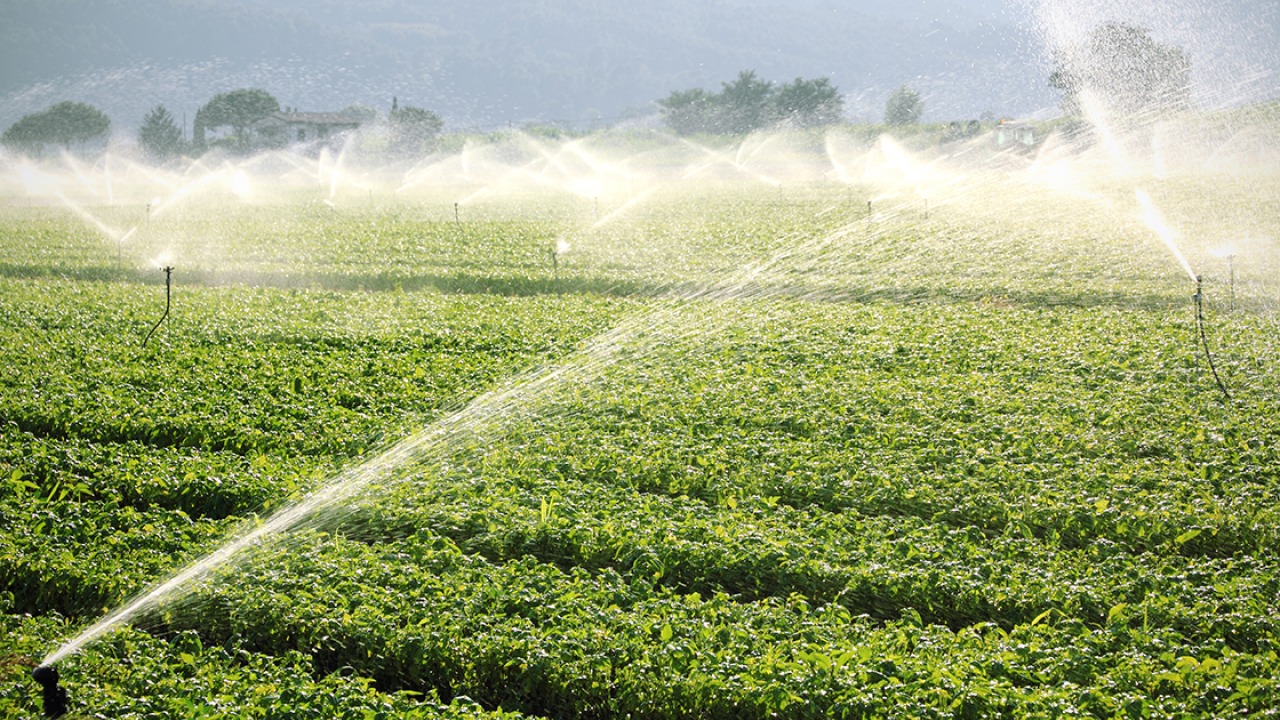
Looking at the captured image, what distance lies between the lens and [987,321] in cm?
1355

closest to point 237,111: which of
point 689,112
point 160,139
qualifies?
point 160,139

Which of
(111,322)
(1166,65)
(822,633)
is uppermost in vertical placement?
(1166,65)

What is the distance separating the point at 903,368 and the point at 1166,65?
51.8 metres

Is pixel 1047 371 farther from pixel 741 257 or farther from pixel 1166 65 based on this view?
pixel 1166 65

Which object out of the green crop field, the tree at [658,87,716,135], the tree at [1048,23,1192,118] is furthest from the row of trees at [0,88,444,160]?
the green crop field

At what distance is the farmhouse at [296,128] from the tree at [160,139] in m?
6.17

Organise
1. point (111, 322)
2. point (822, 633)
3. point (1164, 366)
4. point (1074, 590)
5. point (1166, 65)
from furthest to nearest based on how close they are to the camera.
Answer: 1. point (1166, 65)
2. point (111, 322)
3. point (1164, 366)
4. point (1074, 590)
5. point (822, 633)

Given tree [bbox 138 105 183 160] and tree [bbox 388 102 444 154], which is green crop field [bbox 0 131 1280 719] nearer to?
tree [bbox 388 102 444 154]

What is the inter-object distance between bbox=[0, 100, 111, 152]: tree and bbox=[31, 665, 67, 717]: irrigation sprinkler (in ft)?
298

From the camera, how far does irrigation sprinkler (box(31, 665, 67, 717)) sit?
4.95 m

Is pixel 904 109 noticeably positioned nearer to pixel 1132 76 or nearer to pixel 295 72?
pixel 1132 76

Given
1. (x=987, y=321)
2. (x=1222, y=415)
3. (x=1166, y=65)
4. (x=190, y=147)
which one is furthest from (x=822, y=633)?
(x=190, y=147)

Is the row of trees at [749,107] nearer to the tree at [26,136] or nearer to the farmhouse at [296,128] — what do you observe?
the farmhouse at [296,128]

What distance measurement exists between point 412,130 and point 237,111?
2113cm
